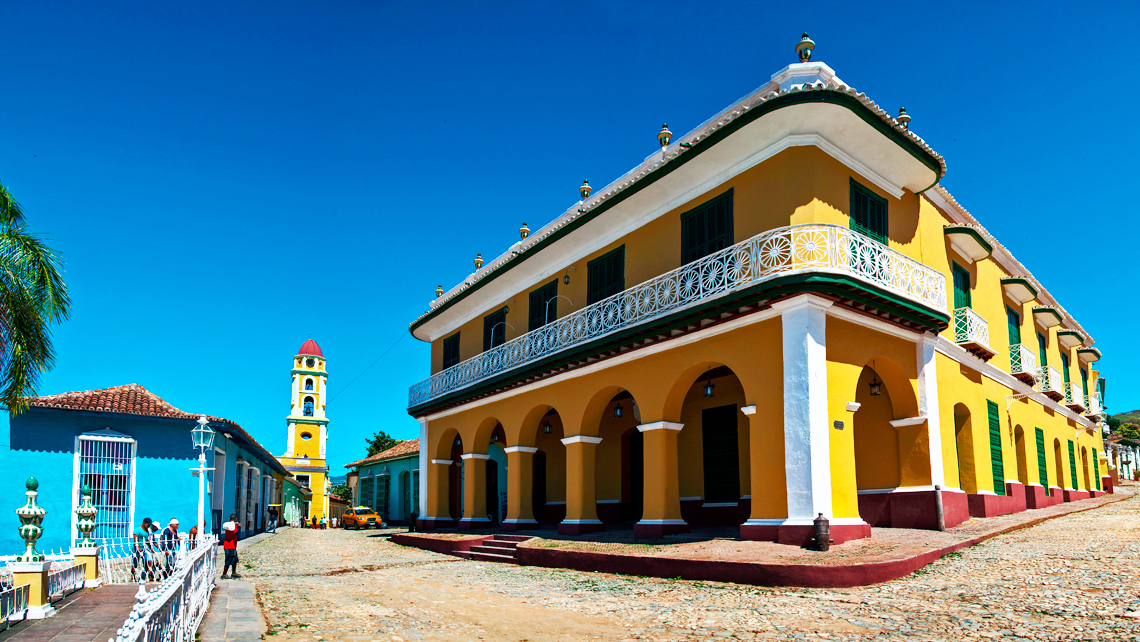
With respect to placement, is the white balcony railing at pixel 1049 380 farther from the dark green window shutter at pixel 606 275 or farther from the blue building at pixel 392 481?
the blue building at pixel 392 481

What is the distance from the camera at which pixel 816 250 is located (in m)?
11.3

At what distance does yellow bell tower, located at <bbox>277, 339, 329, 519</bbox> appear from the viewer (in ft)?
174

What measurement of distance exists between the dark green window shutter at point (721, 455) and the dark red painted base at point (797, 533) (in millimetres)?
3777

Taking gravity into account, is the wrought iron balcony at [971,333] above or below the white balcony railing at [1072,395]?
above

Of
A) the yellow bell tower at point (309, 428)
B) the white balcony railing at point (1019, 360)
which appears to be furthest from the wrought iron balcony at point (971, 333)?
the yellow bell tower at point (309, 428)

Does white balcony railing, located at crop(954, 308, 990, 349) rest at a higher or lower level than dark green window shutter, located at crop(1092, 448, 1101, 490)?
higher

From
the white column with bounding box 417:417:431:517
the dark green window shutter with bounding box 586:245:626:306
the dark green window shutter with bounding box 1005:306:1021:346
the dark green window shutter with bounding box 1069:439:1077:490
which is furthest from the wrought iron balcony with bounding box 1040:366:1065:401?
the white column with bounding box 417:417:431:517

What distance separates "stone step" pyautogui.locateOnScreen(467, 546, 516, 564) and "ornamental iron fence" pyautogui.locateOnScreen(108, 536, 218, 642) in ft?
20.9

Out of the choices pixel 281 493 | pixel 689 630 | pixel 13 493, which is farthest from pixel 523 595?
pixel 281 493

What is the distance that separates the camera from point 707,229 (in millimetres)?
13445

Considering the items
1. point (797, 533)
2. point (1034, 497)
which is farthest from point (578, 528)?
point (1034, 497)

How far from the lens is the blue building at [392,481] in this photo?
35.6 m

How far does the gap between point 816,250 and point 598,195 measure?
685 cm

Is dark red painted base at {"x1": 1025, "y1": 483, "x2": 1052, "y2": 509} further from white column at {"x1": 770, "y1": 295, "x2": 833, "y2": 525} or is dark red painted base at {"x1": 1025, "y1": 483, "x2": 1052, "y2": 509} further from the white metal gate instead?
the white metal gate
